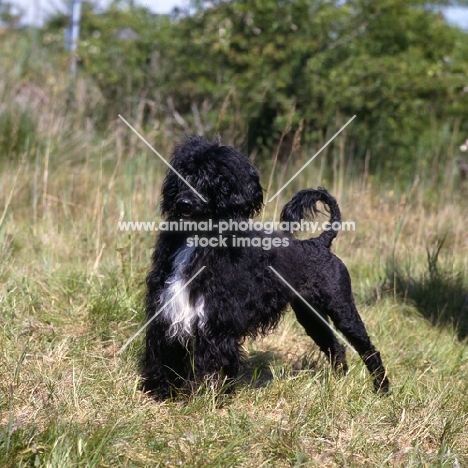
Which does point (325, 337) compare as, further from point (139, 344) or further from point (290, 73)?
point (290, 73)

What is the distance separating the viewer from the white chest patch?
3533 millimetres

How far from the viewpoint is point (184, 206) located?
3.41m

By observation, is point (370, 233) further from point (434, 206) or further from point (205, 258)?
point (205, 258)

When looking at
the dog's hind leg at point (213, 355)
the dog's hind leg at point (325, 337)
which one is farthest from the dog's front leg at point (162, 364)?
the dog's hind leg at point (325, 337)

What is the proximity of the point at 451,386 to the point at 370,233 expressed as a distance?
7.83ft

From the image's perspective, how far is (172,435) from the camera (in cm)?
321

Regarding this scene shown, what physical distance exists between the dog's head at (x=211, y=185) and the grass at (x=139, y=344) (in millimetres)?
1001

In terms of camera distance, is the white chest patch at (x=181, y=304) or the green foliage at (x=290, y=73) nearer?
the white chest patch at (x=181, y=304)

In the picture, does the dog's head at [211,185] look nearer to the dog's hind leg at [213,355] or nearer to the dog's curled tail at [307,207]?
the dog's curled tail at [307,207]

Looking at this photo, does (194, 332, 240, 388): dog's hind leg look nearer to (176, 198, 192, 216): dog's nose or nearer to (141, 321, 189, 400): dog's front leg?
(141, 321, 189, 400): dog's front leg

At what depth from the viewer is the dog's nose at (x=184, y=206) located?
11.1 ft

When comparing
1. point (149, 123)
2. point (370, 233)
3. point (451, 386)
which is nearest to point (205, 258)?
point (451, 386)

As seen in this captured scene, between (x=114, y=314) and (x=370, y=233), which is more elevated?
(x=370, y=233)

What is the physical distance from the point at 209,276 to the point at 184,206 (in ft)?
1.34
